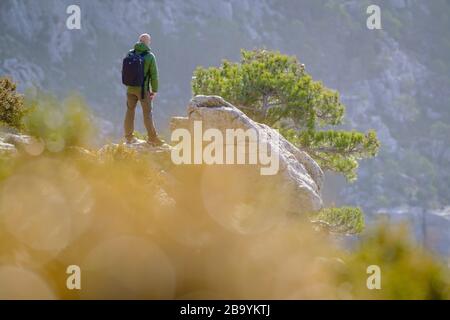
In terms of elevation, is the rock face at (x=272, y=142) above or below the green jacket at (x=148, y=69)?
below

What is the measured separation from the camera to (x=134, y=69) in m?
13.3

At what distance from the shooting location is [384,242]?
8.74 m

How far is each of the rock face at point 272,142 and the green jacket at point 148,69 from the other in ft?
3.24

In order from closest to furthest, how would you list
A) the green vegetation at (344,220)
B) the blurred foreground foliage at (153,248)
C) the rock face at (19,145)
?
1. the blurred foreground foliage at (153,248)
2. the rock face at (19,145)
3. the green vegetation at (344,220)

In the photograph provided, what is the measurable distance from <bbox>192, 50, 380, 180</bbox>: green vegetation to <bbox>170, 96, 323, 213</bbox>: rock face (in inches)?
502

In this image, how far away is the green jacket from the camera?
13.4 meters

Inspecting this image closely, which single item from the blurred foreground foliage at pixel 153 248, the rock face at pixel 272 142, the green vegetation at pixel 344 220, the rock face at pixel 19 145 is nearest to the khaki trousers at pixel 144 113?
the rock face at pixel 272 142

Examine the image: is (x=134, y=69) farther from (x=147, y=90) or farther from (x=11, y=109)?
(x=11, y=109)

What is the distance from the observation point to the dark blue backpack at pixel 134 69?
13.3 m

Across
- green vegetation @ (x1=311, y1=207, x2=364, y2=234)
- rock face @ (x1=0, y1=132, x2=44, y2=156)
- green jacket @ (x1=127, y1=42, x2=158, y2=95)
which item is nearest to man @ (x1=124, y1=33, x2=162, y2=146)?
green jacket @ (x1=127, y1=42, x2=158, y2=95)

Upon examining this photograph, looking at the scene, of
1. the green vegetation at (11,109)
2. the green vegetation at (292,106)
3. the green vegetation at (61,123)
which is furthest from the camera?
the green vegetation at (292,106)

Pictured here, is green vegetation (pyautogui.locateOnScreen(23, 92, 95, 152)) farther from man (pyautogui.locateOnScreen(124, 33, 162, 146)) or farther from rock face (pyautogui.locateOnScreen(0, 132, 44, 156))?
man (pyautogui.locateOnScreen(124, 33, 162, 146))

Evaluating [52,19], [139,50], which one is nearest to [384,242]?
[139,50]

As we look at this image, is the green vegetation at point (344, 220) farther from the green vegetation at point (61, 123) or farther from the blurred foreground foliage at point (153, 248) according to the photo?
the blurred foreground foliage at point (153, 248)
